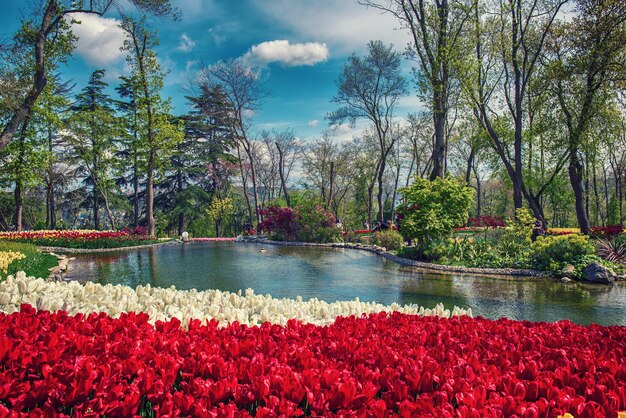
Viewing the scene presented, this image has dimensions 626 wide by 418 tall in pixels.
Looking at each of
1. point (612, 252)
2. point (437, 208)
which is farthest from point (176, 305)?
point (612, 252)

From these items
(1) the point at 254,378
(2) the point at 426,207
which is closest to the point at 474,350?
(1) the point at 254,378

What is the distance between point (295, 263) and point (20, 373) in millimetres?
11215

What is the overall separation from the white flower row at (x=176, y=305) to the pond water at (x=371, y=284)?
10.8ft

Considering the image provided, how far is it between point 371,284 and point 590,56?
1147 cm

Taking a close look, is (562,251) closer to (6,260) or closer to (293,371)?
(293,371)

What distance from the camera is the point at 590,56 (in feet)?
45.7

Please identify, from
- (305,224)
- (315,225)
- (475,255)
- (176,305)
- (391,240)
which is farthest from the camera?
(305,224)

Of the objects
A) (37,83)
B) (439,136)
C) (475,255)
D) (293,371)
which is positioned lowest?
(475,255)

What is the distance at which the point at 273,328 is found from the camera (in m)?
3.01

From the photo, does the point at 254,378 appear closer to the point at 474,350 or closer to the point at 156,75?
the point at 474,350

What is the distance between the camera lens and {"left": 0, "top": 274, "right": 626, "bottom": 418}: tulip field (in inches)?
69.2

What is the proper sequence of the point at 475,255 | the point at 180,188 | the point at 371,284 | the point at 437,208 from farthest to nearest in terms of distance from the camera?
the point at 180,188, the point at 437,208, the point at 475,255, the point at 371,284

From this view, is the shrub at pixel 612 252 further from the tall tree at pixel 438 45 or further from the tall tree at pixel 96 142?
the tall tree at pixel 96 142

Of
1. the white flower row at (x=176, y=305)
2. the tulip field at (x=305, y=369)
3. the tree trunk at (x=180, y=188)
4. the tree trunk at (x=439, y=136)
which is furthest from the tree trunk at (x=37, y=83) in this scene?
the tree trunk at (x=180, y=188)
